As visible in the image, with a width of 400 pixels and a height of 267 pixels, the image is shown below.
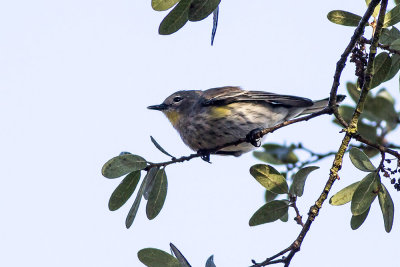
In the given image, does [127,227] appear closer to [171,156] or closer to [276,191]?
[171,156]

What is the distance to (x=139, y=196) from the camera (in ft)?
11.6

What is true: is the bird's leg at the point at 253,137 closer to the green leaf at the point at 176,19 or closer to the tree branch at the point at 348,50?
the tree branch at the point at 348,50

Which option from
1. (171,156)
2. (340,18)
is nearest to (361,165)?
(340,18)

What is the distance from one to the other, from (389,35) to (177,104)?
436 centimetres

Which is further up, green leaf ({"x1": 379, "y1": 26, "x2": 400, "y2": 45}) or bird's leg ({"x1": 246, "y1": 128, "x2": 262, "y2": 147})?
green leaf ({"x1": 379, "y1": 26, "x2": 400, "y2": 45})

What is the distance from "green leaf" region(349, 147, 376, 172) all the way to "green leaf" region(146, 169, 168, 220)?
122cm

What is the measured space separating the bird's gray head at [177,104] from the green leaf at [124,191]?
3.25m

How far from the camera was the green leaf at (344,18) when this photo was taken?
330cm

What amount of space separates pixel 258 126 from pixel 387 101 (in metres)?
1.98

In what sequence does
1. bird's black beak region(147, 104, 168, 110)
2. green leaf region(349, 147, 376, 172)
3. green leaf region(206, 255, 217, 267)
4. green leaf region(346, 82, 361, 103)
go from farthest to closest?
bird's black beak region(147, 104, 168, 110), green leaf region(346, 82, 361, 103), green leaf region(349, 147, 376, 172), green leaf region(206, 255, 217, 267)

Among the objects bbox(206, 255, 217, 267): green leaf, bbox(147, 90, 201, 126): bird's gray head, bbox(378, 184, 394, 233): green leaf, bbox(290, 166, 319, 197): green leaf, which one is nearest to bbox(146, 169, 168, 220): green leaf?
bbox(206, 255, 217, 267): green leaf

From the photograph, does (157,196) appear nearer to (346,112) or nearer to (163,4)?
(163,4)

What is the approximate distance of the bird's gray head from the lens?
23.0ft

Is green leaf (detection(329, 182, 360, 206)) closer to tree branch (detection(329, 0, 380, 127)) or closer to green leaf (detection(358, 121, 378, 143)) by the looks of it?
tree branch (detection(329, 0, 380, 127))
